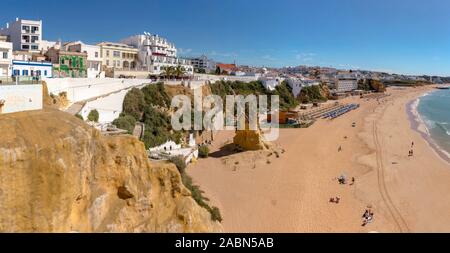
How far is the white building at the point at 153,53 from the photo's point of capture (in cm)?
4744

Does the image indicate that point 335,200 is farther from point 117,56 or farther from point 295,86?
point 295,86

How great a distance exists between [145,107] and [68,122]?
2021 cm

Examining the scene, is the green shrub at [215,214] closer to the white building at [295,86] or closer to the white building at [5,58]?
the white building at [5,58]

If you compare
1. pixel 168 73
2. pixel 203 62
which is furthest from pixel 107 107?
pixel 203 62

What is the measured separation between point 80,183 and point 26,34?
33025 mm

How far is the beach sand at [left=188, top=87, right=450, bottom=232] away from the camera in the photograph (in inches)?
687

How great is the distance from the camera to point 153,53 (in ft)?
162

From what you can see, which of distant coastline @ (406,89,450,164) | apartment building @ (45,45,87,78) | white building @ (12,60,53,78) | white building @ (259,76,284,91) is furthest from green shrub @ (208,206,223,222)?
white building @ (259,76,284,91)

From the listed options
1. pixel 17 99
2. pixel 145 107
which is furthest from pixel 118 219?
pixel 145 107

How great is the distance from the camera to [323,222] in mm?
17234

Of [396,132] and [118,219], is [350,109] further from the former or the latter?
[118,219]

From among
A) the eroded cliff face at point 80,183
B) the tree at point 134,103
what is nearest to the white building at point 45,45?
the tree at point 134,103

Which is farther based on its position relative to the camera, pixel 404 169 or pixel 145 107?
pixel 145 107
